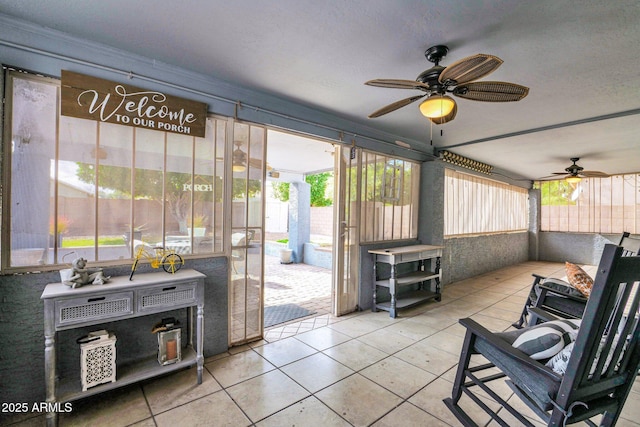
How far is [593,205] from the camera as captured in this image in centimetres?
791

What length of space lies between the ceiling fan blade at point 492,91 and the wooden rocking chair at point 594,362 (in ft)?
4.04

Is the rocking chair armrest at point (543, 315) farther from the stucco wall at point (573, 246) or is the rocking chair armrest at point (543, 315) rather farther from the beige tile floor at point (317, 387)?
the stucco wall at point (573, 246)

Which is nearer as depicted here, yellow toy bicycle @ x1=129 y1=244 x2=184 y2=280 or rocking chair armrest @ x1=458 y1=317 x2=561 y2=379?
rocking chair armrest @ x1=458 y1=317 x2=561 y2=379

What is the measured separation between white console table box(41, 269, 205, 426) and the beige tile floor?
0.60 ft

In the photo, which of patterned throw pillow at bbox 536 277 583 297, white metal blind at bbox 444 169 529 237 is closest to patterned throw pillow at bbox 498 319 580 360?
patterned throw pillow at bbox 536 277 583 297

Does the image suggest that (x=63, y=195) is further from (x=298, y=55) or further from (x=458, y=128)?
(x=458, y=128)

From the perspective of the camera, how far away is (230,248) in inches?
108

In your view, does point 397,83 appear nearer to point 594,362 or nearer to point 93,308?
point 594,362

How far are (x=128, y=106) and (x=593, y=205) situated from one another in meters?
10.8

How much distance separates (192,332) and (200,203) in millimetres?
1142

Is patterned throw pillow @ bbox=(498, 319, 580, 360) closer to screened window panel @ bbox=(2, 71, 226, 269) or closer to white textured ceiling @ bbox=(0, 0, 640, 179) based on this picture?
white textured ceiling @ bbox=(0, 0, 640, 179)

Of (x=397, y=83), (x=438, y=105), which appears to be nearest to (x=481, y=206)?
(x=438, y=105)

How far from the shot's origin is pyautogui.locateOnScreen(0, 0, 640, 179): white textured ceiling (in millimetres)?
1685

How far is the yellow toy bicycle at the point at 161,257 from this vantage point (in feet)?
7.42
